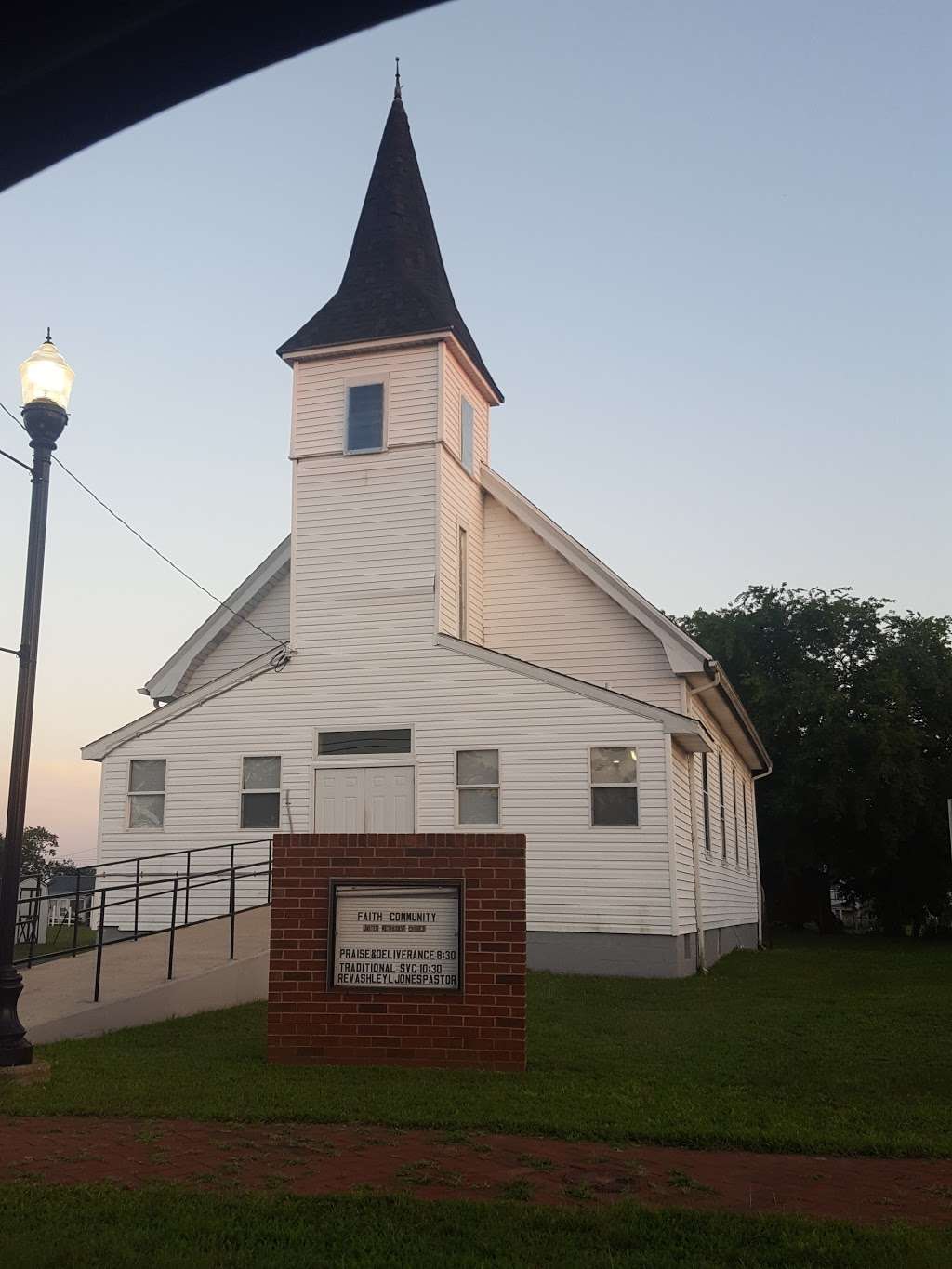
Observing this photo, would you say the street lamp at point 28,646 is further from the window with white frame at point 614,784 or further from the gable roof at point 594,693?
the window with white frame at point 614,784

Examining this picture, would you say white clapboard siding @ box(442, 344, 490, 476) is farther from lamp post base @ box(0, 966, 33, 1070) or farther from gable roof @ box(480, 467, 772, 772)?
lamp post base @ box(0, 966, 33, 1070)

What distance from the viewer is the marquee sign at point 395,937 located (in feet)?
32.3

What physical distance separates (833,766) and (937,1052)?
25.6 m

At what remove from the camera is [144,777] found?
20203 mm

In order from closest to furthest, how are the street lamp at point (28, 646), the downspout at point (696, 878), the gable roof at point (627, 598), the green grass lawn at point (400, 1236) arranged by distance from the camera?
the green grass lawn at point (400, 1236) < the street lamp at point (28, 646) < the downspout at point (696, 878) < the gable roof at point (627, 598)

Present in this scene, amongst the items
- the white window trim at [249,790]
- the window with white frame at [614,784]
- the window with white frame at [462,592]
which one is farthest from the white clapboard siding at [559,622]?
the white window trim at [249,790]

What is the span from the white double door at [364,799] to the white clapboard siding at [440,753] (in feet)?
0.66

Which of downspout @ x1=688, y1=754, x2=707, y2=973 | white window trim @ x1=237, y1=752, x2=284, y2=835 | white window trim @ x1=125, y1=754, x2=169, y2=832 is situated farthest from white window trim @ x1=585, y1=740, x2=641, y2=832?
white window trim @ x1=125, y1=754, x2=169, y2=832

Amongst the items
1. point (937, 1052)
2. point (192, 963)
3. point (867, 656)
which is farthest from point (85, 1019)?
point (867, 656)

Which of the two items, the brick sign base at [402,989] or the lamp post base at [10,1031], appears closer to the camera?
the lamp post base at [10,1031]

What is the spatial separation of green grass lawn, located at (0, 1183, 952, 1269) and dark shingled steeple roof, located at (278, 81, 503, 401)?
16.7 m

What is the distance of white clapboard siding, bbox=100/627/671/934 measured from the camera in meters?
18.0

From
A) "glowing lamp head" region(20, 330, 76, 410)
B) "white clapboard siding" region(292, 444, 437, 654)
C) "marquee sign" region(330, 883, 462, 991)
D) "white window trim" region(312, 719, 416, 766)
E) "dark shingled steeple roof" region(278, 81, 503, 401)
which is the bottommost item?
"marquee sign" region(330, 883, 462, 991)

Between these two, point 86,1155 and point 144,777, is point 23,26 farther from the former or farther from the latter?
point 144,777
